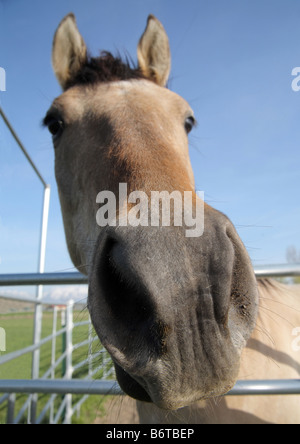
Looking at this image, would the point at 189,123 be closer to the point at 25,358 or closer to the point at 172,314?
the point at 172,314

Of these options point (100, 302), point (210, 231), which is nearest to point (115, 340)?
point (100, 302)

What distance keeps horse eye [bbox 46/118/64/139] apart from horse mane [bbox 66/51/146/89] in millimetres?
426

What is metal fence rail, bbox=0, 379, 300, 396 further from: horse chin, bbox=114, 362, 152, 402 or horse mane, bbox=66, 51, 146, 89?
horse mane, bbox=66, 51, 146, 89

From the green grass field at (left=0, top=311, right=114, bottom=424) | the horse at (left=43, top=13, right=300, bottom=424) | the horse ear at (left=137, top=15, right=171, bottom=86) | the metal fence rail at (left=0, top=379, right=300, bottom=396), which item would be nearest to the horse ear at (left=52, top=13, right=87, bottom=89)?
the horse ear at (left=137, top=15, right=171, bottom=86)

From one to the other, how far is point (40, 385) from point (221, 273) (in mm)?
1427

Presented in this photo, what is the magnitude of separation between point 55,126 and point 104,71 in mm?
648

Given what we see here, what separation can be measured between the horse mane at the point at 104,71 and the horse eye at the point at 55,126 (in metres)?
0.43

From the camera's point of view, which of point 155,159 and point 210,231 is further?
point 155,159

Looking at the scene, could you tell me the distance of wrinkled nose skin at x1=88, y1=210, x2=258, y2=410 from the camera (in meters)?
0.82

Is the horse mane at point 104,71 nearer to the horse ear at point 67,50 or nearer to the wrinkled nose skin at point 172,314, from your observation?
the horse ear at point 67,50

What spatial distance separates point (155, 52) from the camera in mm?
2949

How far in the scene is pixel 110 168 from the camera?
1437mm

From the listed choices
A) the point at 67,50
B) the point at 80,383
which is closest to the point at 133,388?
the point at 80,383

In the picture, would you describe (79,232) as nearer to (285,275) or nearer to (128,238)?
(128,238)
